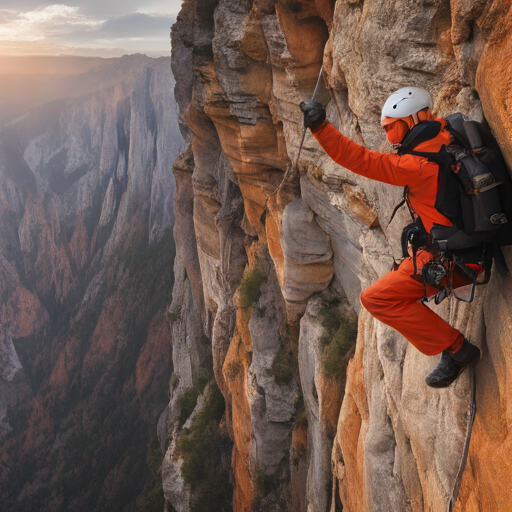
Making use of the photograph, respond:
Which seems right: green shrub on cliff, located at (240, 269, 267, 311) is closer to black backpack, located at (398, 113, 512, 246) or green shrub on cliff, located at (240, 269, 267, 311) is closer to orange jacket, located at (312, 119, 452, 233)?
orange jacket, located at (312, 119, 452, 233)

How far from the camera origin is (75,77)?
65750mm

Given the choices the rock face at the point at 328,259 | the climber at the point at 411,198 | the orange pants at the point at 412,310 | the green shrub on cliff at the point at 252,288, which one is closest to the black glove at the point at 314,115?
the climber at the point at 411,198

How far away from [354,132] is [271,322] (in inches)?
338

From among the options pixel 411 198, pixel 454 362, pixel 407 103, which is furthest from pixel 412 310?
pixel 407 103

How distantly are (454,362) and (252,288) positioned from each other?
1115cm

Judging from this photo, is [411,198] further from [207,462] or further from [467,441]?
[207,462]

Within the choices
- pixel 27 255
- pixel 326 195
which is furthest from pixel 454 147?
pixel 27 255

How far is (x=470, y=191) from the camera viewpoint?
3021mm

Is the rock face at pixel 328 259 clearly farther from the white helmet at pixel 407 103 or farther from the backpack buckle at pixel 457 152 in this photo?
the white helmet at pixel 407 103

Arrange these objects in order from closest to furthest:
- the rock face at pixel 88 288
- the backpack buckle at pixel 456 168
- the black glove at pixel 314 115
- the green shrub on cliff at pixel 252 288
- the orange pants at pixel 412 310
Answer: the backpack buckle at pixel 456 168 → the black glove at pixel 314 115 → the orange pants at pixel 412 310 → the green shrub on cliff at pixel 252 288 → the rock face at pixel 88 288

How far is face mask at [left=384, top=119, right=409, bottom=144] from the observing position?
3.55 meters

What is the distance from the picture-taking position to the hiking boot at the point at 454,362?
3.63 m

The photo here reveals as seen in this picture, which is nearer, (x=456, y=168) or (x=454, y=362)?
(x=456, y=168)

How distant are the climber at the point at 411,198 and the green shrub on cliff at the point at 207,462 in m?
16.0
